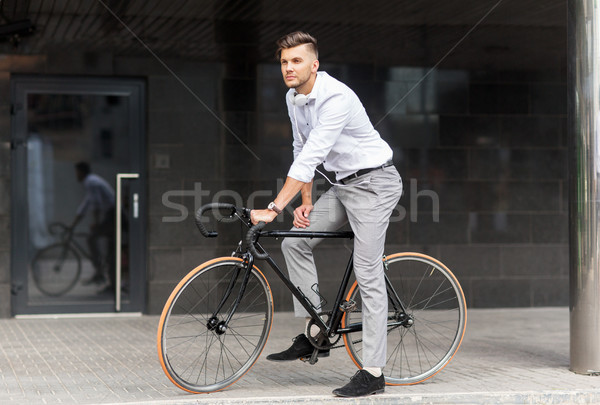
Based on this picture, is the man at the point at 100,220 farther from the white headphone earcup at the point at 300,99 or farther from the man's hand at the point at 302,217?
the white headphone earcup at the point at 300,99

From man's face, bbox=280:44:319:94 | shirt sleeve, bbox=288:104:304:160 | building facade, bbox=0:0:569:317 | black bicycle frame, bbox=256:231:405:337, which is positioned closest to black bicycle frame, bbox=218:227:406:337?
black bicycle frame, bbox=256:231:405:337

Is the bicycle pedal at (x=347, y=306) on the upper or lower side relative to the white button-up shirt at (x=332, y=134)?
lower

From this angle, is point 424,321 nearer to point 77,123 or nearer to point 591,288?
point 591,288

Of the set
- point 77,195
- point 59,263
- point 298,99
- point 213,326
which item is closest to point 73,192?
point 77,195

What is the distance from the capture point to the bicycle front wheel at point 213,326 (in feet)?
14.3

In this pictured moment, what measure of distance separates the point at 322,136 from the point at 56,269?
4.57 metres

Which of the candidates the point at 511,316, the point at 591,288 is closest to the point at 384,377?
the point at 591,288

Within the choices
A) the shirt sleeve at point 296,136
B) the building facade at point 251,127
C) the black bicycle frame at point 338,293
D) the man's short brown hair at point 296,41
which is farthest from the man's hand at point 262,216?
the building facade at point 251,127

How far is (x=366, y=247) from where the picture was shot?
4711mm

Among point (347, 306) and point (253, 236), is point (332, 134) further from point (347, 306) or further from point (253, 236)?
point (347, 306)

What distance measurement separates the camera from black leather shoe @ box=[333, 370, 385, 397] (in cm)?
456

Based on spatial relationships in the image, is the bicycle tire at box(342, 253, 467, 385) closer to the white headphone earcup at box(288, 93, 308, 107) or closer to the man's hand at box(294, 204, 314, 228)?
the man's hand at box(294, 204, 314, 228)

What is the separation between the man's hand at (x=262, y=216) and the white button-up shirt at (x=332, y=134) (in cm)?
22

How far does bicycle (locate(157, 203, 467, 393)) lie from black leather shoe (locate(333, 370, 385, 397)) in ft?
0.86
